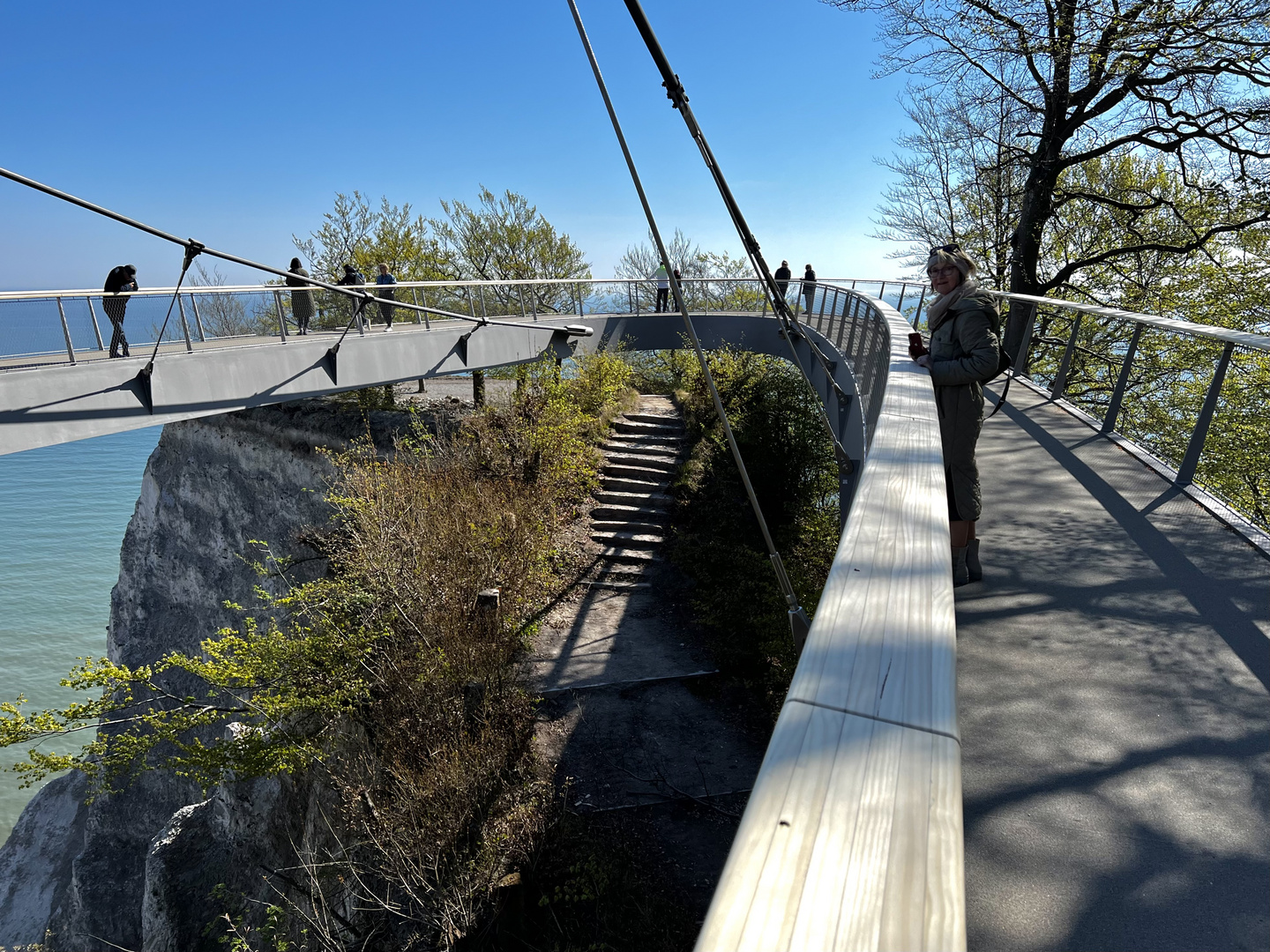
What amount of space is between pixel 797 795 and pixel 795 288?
1629 centimetres

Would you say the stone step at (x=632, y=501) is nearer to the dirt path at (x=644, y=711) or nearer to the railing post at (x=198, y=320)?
the dirt path at (x=644, y=711)

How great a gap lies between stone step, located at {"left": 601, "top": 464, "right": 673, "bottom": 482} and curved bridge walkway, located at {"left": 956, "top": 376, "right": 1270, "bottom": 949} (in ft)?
47.5

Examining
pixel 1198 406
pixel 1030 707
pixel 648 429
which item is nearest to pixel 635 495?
pixel 648 429

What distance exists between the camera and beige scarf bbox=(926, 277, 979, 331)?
3834 mm

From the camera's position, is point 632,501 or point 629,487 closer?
point 632,501

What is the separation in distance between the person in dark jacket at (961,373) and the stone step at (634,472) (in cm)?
1505

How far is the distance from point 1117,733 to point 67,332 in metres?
11.8

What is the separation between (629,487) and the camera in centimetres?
1848

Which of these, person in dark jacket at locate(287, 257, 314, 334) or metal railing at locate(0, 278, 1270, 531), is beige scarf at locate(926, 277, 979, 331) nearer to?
metal railing at locate(0, 278, 1270, 531)

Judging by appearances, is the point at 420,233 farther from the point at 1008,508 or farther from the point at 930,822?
the point at 930,822

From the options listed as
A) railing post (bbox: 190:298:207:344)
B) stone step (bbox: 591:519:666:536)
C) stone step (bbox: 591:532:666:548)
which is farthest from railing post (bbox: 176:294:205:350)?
stone step (bbox: 591:519:666:536)

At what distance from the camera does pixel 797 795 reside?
876mm

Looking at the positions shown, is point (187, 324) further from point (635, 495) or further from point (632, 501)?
point (635, 495)

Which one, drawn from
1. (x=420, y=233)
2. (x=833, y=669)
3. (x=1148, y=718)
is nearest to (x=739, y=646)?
(x=1148, y=718)
